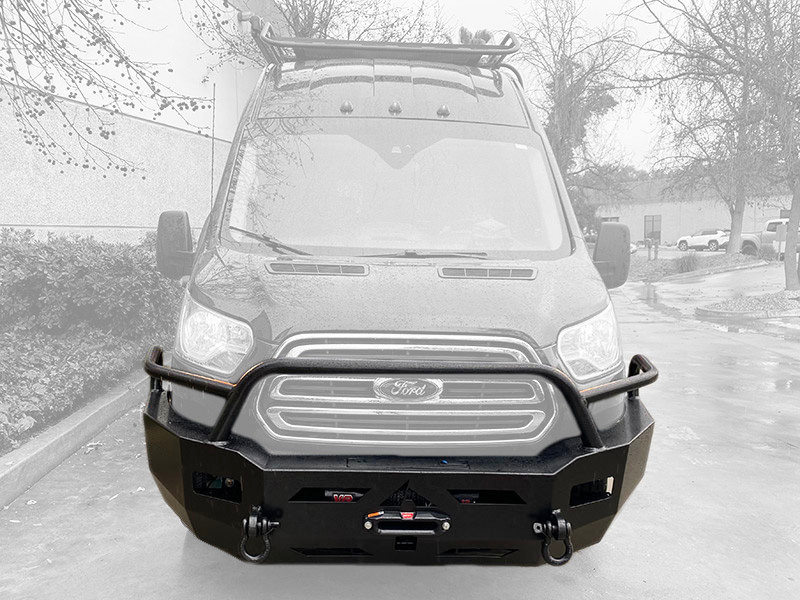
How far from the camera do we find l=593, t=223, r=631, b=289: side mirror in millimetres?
4156

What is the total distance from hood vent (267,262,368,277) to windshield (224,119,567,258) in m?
0.27

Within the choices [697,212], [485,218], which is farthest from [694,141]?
[697,212]

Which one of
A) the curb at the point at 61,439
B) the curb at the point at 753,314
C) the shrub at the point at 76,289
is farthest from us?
the curb at the point at 753,314

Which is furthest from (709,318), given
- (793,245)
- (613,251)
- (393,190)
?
(393,190)

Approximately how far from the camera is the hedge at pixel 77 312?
679 cm

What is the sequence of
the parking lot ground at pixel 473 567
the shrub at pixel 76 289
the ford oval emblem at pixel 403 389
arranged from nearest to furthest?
the ford oval emblem at pixel 403 389
the parking lot ground at pixel 473 567
the shrub at pixel 76 289

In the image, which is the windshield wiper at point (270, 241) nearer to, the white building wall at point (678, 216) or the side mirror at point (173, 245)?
the side mirror at point (173, 245)

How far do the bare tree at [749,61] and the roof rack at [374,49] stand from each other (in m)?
11.3

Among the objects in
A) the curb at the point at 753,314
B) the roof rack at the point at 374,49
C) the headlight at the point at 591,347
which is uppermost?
the roof rack at the point at 374,49

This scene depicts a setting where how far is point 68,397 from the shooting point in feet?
20.4

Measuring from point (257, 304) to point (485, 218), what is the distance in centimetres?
144

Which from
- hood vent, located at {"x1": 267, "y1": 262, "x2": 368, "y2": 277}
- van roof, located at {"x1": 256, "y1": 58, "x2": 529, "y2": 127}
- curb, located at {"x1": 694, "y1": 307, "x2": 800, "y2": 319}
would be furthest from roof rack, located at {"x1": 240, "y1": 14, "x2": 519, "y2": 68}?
curb, located at {"x1": 694, "y1": 307, "x2": 800, "y2": 319}

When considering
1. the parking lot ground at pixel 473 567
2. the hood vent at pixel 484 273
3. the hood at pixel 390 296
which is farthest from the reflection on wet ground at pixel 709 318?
the hood at pixel 390 296

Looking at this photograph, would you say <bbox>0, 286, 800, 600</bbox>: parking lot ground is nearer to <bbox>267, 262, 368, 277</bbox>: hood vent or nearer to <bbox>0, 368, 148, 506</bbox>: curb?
<bbox>0, 368, 148, 506</bbox>: curb
